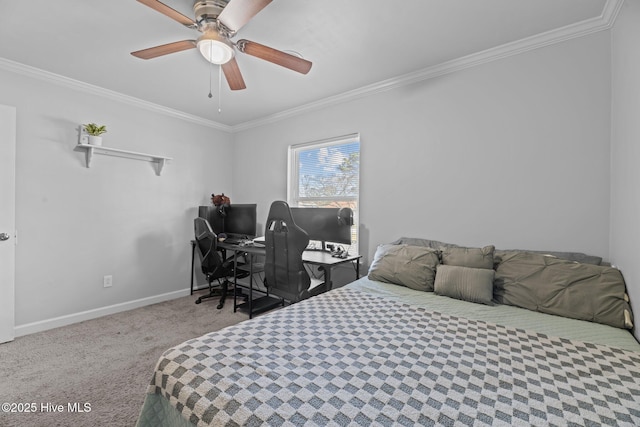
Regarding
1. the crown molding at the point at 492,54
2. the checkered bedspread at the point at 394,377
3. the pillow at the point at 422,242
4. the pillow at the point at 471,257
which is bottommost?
the checkered bedspread at the point at 394,377

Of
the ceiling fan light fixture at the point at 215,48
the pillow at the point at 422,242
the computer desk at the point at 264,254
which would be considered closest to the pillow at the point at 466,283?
the pillow at the point at 422,242

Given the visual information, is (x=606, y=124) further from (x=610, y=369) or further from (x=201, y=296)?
(x=201, y=296)

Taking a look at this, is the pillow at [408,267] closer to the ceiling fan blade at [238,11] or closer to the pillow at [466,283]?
the pillow at [466,283]

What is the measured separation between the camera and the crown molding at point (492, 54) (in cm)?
182

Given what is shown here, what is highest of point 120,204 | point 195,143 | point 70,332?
point 195,143

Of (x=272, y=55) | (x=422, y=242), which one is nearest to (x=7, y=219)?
(x=272, y=55)

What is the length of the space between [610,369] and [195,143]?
4345 millimetres

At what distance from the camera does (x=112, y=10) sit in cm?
177

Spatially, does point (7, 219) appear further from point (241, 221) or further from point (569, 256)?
point (569, 256)

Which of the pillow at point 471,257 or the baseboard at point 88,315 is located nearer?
the pillow at point 471,257

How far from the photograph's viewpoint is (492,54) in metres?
2.21

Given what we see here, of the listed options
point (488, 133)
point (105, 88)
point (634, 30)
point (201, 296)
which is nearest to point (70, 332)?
point (201, 296)

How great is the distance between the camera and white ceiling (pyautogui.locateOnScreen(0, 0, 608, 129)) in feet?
5.73

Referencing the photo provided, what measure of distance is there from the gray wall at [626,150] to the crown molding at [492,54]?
10 cm
